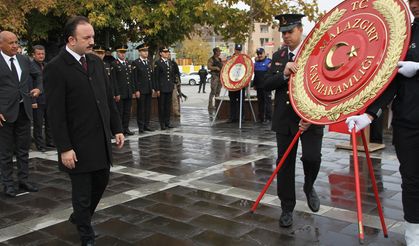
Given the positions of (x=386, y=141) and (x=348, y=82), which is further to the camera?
(x=386, y=141)

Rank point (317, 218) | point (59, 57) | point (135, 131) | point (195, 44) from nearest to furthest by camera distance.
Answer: point (59, 57)
point (317, 218)
point (135, 131)
point (195, 44)

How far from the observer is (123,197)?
5246 mm

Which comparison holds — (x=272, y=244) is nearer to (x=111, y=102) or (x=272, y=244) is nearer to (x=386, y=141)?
(x=111, y=102)

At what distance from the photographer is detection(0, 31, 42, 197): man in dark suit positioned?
541cm

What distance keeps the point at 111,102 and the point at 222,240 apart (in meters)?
1.52

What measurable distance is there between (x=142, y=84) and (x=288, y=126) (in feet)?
23.2

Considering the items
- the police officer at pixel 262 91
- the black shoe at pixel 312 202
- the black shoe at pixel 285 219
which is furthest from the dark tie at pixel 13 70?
the police officer at pixel 262 91

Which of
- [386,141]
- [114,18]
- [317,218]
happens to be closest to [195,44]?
[114,18]

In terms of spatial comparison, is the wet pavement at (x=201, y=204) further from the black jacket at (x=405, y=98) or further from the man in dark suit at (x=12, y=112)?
the black jacket at (x=405, y=98)

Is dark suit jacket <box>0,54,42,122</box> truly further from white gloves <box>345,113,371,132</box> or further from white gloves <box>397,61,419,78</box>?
white gloves <box>397,61,419,78</box>

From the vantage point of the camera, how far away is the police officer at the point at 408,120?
316 centimetres

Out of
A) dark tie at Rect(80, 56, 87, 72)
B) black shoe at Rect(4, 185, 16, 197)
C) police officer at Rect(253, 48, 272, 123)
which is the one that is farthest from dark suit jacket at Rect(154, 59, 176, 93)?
dark tie at Rect(80, 56, 87, 72)

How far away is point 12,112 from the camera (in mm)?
5426

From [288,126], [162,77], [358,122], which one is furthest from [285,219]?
[162,77]
